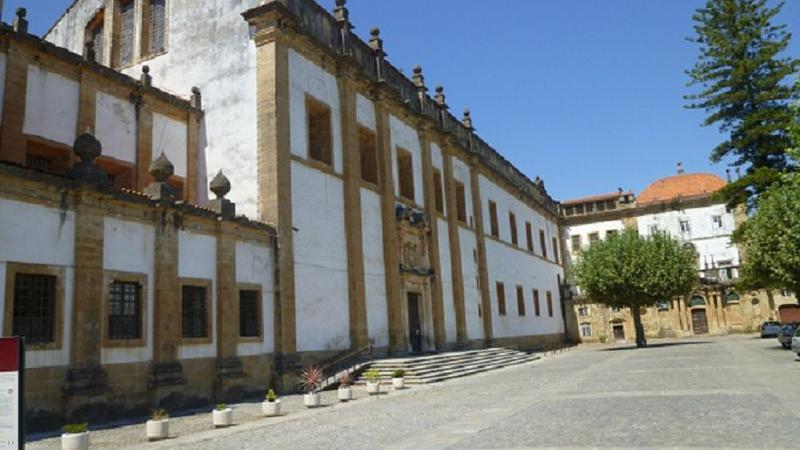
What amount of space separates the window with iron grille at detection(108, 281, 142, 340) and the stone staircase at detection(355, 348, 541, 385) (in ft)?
25.4

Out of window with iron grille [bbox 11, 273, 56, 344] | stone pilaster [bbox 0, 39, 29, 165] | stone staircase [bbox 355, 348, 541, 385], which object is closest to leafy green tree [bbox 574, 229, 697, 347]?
stone staircase [bbox 355, 348, 541, 385]

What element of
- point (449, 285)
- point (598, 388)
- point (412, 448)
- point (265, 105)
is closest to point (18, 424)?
point (412, 448)

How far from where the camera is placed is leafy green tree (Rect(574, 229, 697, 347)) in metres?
37.5

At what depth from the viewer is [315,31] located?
22062 mm

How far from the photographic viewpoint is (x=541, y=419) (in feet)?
34.6

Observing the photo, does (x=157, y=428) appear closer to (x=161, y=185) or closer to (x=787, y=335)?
(x=161, y=185)

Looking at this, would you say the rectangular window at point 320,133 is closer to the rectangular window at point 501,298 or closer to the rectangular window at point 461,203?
the rectangular window at point 461,203

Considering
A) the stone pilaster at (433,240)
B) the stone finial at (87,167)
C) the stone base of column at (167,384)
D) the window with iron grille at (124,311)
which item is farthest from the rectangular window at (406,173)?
the stone finial at (87,167)

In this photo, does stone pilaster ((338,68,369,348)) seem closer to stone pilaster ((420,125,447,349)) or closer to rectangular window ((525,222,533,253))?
stone pilaster ((420,125,447,349))

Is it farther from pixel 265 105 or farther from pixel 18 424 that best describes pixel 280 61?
pixel 18 424

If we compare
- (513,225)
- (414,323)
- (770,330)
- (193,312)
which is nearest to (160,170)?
(193,312)

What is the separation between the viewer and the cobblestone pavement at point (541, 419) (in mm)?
8461

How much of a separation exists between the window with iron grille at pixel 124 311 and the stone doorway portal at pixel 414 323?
43.1ft

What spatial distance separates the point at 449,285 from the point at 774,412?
20.7 meters
